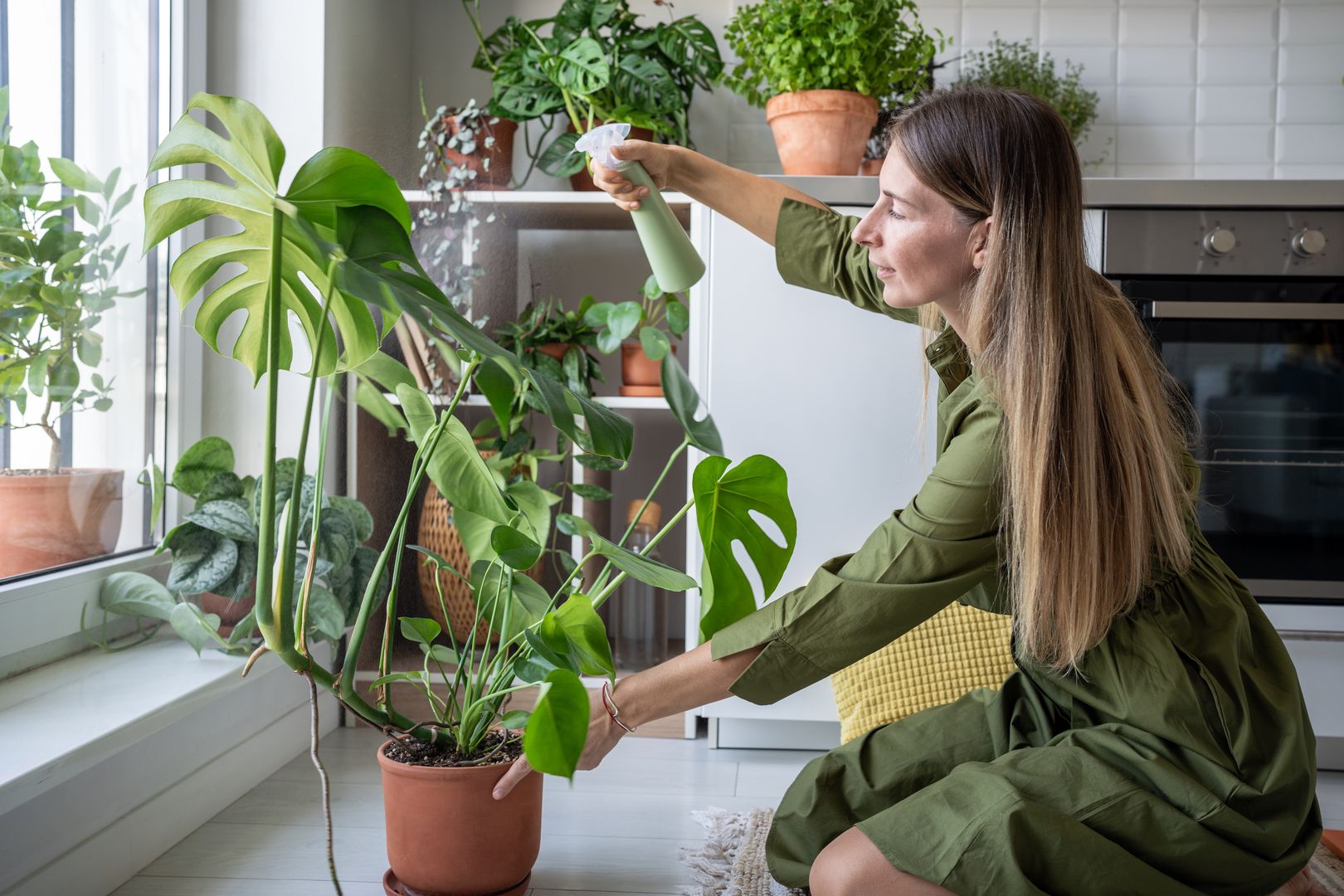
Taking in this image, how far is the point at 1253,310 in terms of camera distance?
1.74 meters

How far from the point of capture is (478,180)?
191 centimetres

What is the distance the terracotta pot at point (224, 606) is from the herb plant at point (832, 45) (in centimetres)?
122

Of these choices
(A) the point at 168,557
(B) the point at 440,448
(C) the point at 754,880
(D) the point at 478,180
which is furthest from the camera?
(D) the point at 478,180

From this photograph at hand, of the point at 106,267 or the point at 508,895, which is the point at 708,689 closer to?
the point at 508,895

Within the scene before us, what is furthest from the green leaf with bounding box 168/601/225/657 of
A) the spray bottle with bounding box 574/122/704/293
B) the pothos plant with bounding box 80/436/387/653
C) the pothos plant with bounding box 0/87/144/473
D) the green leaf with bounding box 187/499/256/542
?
the spray bottle with bounding box 574/122/704/293

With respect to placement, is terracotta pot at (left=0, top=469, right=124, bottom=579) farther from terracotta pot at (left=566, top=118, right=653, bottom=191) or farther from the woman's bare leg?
the woman's bare leg

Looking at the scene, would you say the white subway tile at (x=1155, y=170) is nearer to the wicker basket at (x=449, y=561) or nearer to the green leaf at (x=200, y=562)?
the wicker basket at (x=449, y=561)

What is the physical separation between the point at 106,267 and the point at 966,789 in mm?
1328

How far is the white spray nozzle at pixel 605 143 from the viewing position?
1.20 meters

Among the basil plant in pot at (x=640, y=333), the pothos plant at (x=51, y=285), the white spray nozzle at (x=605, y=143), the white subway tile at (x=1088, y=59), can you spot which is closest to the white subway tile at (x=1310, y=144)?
the white subway tile at (x=1088, y=59)

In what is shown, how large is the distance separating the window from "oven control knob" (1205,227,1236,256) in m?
1.67

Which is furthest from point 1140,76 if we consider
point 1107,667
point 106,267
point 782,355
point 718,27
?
point 106,267

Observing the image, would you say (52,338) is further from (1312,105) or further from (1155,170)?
(1312,105)

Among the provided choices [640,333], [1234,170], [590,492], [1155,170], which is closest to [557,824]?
[590,492]
